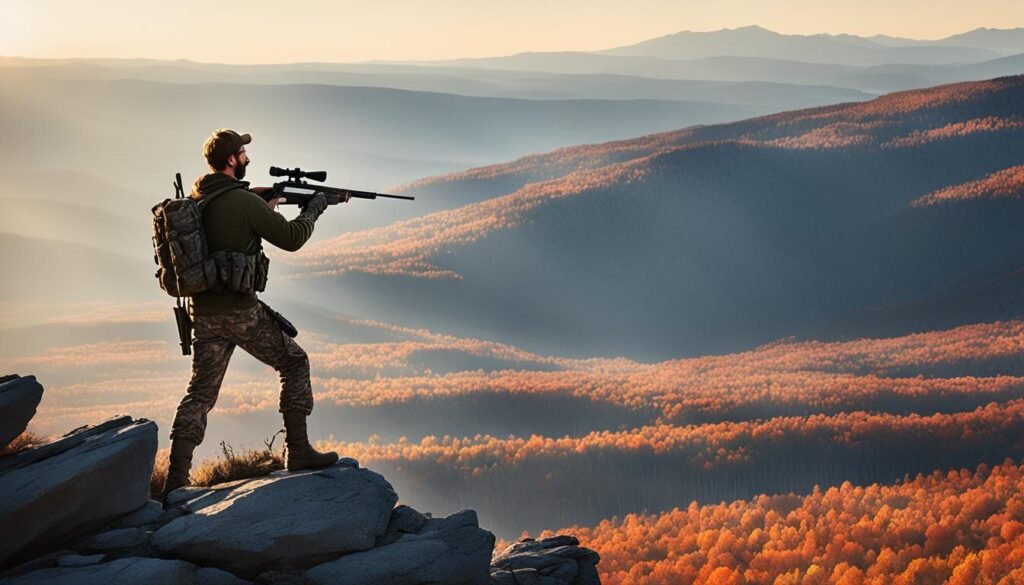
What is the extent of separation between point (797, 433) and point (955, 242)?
49.4 m

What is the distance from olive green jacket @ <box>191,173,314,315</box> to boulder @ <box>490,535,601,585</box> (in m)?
4.40

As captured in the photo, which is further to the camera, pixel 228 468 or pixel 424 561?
pixel 228 468

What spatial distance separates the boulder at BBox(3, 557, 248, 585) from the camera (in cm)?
945

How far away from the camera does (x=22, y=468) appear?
35.4 ft

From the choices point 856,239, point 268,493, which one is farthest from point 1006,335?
point 268,493

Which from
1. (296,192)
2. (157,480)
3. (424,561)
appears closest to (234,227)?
(296,192)

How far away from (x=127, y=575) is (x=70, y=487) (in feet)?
4.11

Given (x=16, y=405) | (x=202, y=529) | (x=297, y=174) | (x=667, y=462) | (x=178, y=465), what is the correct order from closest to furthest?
1. (x=202, y=529)
2. (x=16, y=405)
3. (x=178, y=465)
4. (x=297, y=174)
5. (x=667, y=462)

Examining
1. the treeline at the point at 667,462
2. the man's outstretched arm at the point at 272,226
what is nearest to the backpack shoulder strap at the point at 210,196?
the man's outstretched arm at the point at 272,226

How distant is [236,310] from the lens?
11016mm

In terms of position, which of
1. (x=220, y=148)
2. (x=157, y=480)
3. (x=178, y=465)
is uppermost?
(x=220, y=148)

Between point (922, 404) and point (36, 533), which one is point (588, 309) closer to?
point (922, 404)

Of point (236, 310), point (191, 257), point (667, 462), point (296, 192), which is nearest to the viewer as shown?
point (191, 257)

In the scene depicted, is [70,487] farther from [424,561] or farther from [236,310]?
[424,561]
